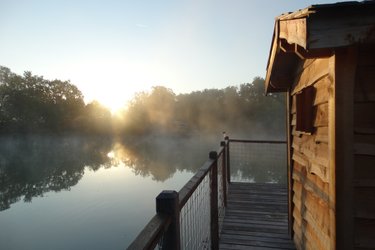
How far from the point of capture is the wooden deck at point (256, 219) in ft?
15.3

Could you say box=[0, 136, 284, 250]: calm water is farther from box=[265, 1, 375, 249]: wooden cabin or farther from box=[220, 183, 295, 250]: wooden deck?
box=[265, 1, 375, 249]: wooden cabin

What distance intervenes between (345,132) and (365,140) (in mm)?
150

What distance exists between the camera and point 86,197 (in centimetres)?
1861

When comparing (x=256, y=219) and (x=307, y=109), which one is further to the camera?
(x=256, y=219)

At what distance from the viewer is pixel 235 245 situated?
4.59m

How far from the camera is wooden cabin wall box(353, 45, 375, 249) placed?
216 cm

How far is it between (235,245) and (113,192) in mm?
15826

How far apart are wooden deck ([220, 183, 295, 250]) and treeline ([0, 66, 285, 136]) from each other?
38.8 meters

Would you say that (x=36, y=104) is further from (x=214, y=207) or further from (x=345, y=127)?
(x=345, y=127)

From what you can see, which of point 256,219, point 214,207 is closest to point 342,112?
point 214,207

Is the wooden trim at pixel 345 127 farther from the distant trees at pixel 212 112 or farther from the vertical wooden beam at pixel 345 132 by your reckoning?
the distant trees at pixel 212 112

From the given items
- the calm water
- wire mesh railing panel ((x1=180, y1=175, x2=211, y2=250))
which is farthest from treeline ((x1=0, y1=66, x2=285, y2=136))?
wire mesh railing panel ((x1=180, y1=175, x2=211, y2=250))

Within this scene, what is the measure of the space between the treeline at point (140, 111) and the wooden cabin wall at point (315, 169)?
42.4 meters

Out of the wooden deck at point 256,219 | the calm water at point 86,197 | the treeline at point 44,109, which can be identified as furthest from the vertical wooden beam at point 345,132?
the treeline at point 44,109
